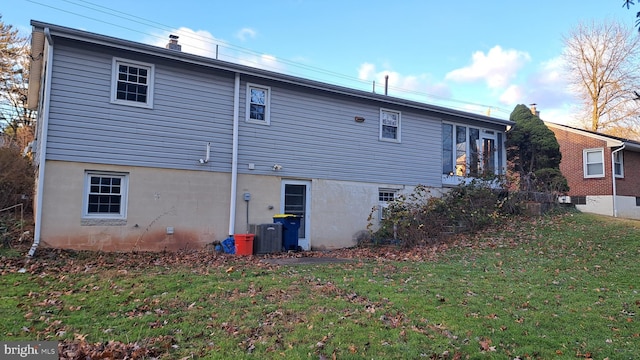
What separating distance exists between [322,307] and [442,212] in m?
9.05

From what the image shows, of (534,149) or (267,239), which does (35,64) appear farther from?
(534,149)

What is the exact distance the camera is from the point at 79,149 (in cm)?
977

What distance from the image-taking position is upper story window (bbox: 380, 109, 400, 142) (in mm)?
14766

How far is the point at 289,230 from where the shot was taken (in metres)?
11.9

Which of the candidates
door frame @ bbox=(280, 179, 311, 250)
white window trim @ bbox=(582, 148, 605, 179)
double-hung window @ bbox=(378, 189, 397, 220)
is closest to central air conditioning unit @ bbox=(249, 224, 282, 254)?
door frame @ bbox=(280, 179, 311, 250)

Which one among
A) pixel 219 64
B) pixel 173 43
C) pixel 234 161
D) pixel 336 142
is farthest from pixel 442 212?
pixel 173 43

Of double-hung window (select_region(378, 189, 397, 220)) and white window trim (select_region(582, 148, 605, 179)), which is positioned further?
white window trim (select_region(582, 148, 605, 179))

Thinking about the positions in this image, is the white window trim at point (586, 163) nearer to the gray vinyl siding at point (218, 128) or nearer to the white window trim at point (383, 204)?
the gray vinyl siding at point (218, 128)

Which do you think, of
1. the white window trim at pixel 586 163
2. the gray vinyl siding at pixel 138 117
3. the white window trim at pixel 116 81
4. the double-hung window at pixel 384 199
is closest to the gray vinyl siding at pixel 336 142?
the double-hung window at pixel 384 199

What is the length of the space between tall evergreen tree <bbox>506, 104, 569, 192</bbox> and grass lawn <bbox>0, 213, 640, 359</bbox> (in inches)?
328

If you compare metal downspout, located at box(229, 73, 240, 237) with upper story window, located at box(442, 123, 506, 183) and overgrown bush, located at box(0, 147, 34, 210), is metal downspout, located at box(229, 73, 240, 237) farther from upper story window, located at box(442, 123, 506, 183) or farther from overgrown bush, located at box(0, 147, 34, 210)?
upper story window, located at box(442, 123, 506, 183)

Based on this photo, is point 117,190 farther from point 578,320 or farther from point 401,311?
point 578,320

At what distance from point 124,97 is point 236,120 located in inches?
117

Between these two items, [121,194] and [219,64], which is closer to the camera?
[121,194]
